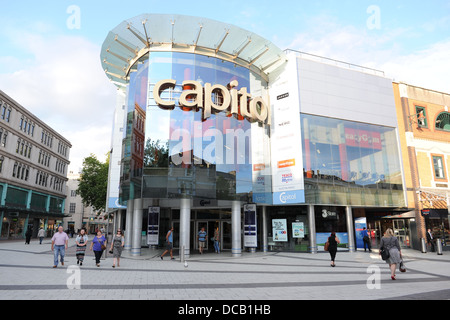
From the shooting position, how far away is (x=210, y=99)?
20.9 meters

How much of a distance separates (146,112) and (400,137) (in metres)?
20.9

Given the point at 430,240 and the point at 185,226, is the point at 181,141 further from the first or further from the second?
the point at 430,240

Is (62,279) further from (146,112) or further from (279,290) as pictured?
(146,112)

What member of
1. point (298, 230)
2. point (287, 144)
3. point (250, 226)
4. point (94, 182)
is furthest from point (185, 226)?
point (94, 182)

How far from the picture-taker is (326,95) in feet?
81.5

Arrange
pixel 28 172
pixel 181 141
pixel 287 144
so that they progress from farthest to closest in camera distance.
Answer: pixel 28 172, pixel 287 144, pixel 181 141

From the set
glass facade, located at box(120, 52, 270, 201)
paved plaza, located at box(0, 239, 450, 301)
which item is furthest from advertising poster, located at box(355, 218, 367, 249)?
paved plaza, located at box(0, 239, 450, 301)

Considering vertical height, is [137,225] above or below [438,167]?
below

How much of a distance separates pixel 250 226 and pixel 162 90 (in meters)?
11.3

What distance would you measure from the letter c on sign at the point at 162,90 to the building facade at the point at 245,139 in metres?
0.07

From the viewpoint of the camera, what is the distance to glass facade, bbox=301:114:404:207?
23391 mm

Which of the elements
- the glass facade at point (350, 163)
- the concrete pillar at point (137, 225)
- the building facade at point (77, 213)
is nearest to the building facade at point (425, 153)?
the glass facade at point (350, 163)

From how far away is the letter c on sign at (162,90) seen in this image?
20219 millimetres
